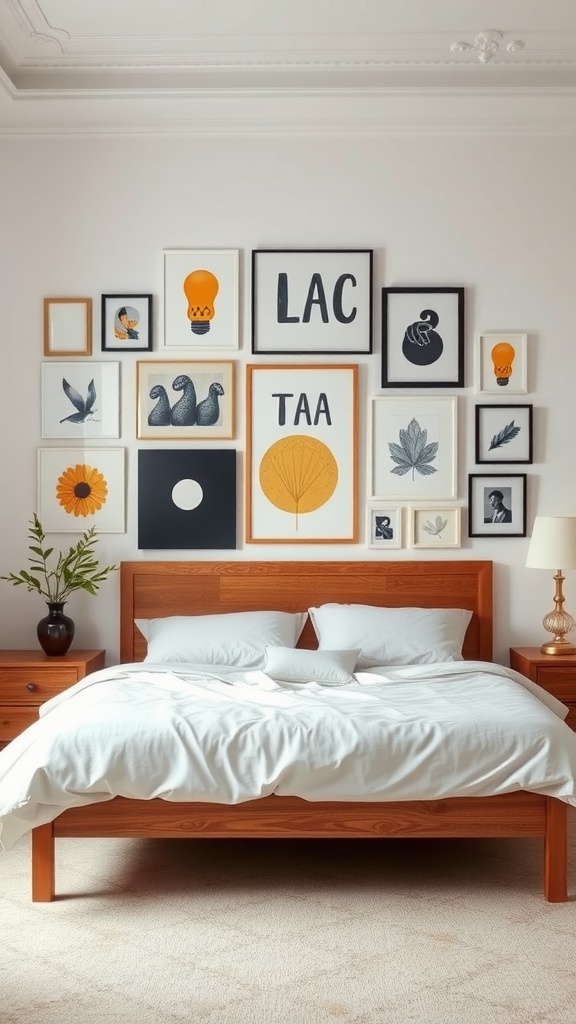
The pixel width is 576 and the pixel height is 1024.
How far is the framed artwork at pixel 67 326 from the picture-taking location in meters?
4.55

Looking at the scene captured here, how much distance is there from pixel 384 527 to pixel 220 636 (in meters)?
0.96

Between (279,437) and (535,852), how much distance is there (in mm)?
2139

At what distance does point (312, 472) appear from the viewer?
4555 mm

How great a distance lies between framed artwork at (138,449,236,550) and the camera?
14.9 ft

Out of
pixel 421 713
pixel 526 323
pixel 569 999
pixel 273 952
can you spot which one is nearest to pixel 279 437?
pixel 526 323

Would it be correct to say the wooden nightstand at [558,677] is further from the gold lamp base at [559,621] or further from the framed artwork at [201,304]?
the framed artwork at [201,304]

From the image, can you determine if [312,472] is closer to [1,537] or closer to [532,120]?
[1,537]

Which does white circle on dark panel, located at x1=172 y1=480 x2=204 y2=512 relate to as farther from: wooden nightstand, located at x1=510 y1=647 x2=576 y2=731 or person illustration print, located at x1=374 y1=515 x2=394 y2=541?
wooden nightstand, located at x1=510 y1=647 x2=576 y2=731

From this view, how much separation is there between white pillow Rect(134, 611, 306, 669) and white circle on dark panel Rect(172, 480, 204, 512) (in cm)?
53

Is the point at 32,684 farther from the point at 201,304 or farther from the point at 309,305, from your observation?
the point at 309,305

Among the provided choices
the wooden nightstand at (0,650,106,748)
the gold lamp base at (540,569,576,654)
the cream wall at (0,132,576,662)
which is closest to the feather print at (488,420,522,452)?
the cream wall at (0,132,576,662)

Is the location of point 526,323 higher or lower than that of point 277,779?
higher

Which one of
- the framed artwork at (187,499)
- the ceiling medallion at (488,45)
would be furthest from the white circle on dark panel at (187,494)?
A: the ceiling medallion at (488,45)

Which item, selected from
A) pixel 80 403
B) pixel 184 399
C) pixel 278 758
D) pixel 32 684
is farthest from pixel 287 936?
pixel 80 403
